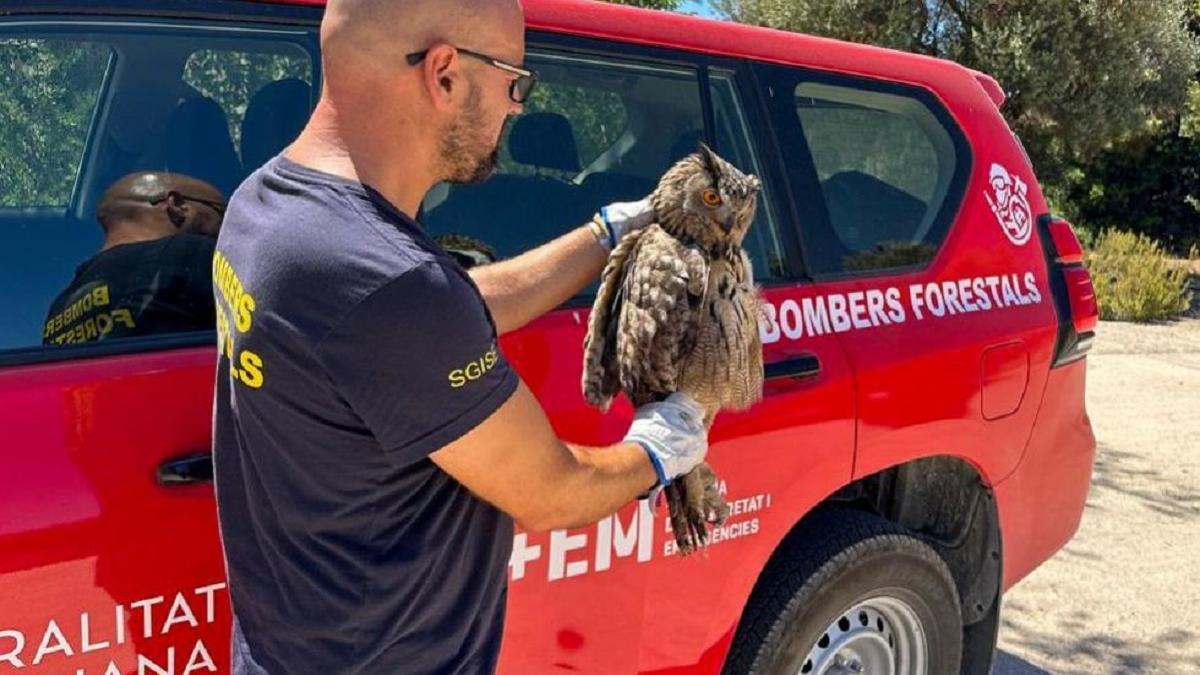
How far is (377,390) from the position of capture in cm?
130

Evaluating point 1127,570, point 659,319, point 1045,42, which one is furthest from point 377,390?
point 1045,42

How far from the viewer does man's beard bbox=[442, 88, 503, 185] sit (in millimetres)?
1444

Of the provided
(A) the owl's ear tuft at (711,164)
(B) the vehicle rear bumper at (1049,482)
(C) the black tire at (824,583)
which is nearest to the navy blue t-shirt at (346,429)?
(A) the owl's ear tuft at (711,164)

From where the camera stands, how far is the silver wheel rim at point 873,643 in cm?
273

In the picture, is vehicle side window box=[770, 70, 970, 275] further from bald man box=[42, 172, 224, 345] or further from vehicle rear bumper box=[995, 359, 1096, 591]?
bald man box=[42, 172, 224, 345]

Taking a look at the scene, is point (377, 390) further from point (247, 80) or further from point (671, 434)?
point (247, 80)

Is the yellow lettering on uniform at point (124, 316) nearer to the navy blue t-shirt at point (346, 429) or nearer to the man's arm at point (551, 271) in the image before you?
the navy blue t-shirt at point (346, 429)

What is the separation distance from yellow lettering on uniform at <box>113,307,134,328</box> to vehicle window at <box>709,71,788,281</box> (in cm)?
136

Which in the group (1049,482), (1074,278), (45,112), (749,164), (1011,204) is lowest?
(1049,482)

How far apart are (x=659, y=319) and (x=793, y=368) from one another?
762 millimetres

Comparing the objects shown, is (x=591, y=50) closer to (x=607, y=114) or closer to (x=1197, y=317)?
(x=607, y=114)

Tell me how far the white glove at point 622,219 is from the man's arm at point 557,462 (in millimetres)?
403

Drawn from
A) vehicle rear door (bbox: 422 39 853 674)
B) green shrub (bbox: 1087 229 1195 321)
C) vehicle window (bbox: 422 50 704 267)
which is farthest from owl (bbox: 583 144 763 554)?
green shrub (bbox: 1087 229 1195 321)

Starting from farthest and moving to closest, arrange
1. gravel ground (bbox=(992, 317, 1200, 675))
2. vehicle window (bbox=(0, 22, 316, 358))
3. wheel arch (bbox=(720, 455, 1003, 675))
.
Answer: gravel ground (bbox=(992, 317, 1200, 675)) → wheel arch (bbox=(720, 455, 1003, 675)) → vehicle window (bbox=(0, 22, 316, 358))
